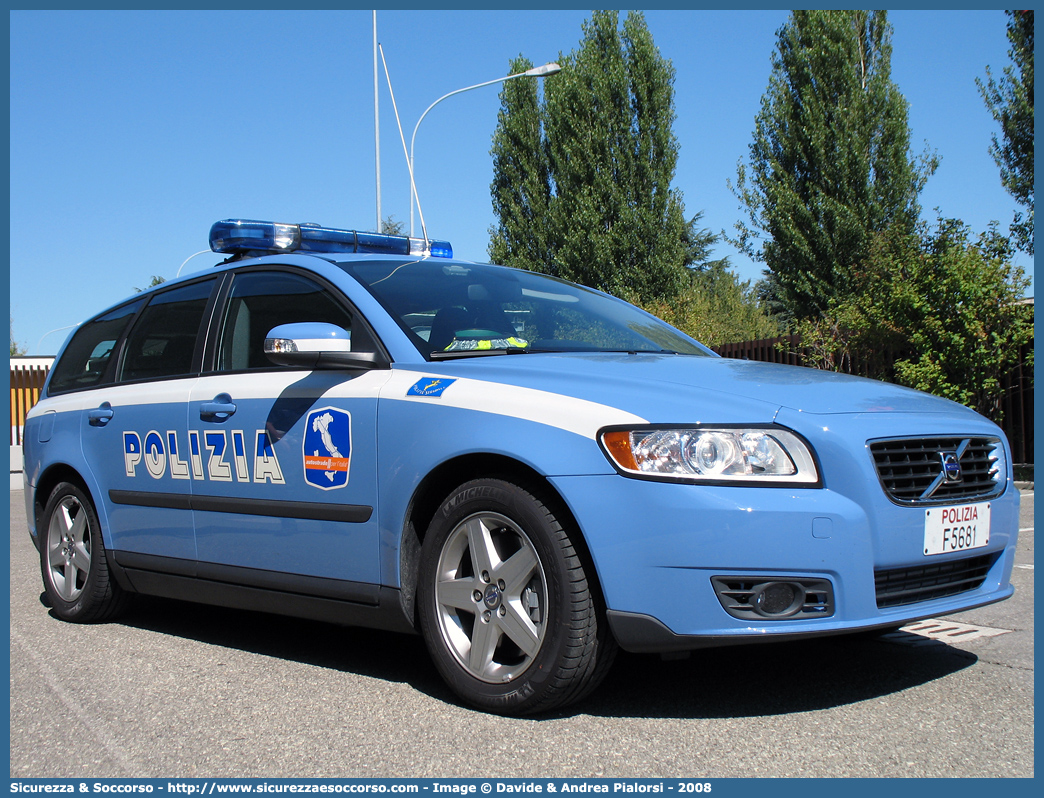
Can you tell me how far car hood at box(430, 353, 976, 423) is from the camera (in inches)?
115

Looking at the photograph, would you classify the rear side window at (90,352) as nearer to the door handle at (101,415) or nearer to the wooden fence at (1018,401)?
the door handle at (101,415)

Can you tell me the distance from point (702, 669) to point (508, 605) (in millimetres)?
970

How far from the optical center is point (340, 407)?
363cm

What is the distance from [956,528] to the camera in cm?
309

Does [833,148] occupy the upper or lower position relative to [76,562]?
upper

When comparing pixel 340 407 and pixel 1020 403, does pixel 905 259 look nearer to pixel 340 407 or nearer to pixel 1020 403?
pixel 1020 403

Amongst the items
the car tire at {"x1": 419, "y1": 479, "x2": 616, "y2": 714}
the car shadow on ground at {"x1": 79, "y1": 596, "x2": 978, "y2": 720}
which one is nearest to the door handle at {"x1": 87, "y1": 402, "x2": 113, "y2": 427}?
the car shadow on ground at {"x1": 79, "y1": 596, "x2": 978, "y2": 720}

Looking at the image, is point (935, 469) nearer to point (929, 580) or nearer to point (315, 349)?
point (929, 580)

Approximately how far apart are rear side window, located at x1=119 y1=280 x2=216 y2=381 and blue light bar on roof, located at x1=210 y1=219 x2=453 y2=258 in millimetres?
311

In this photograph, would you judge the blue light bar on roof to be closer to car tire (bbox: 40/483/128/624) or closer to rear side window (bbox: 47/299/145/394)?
rear side window (bbox: 47/299/145/394)

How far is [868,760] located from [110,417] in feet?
12.1

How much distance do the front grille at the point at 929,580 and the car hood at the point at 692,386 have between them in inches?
19.3

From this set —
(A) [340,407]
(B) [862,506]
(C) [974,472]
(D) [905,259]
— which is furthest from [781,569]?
(D) [905,259]

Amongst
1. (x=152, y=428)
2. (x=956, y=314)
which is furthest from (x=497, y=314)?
(x=956, y=314)
